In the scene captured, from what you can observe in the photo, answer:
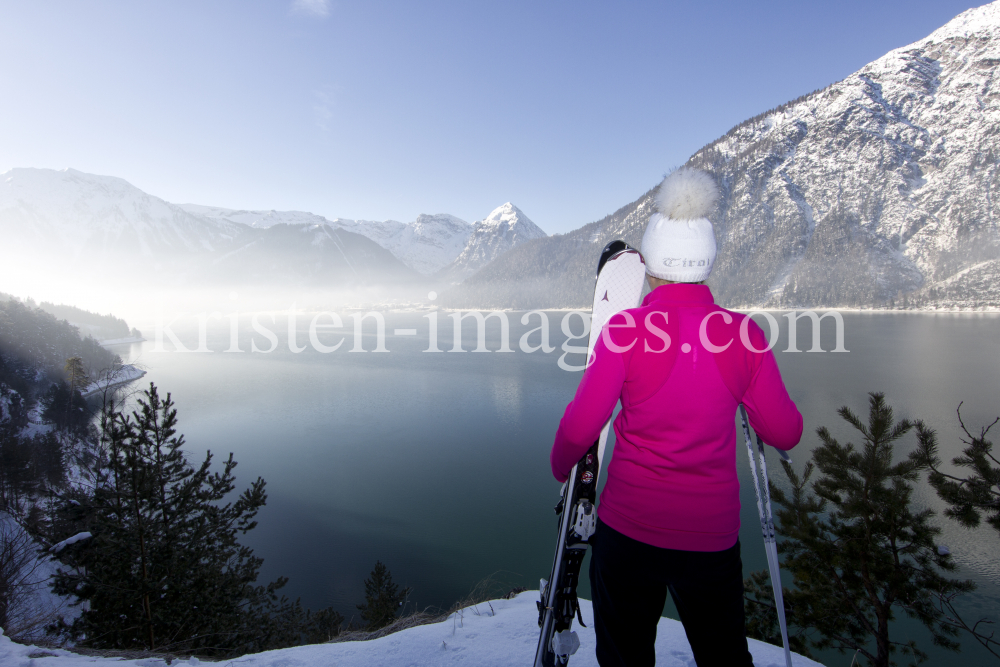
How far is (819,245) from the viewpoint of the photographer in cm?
10850

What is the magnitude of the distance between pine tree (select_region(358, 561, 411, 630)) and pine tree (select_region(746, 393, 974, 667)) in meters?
7.55

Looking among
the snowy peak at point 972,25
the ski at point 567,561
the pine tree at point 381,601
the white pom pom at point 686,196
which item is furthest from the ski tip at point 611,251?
the snowy peak at point 972,25

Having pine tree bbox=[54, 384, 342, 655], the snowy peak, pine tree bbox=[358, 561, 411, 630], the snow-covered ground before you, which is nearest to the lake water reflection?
pine tree bbox=[358, 561, 411, 630]

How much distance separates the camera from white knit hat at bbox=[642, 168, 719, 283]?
143 centimetres

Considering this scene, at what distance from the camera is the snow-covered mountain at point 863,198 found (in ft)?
311

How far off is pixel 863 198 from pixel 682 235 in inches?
5989

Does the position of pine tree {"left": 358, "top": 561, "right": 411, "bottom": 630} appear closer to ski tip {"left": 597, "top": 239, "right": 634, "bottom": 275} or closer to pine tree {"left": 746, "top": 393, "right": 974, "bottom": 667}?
pine tree {"left": 746, "top": 393, "right": 974, "bottom": 667}

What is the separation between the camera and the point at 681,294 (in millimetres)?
1360

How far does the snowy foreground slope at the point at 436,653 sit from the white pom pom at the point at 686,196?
2645 millimetres

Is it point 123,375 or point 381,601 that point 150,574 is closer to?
point 381,601

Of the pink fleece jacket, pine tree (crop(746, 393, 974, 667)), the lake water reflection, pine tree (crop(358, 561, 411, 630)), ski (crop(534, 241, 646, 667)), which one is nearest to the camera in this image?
the pink fleece jacket

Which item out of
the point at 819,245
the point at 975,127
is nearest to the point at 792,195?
the point at 819,245

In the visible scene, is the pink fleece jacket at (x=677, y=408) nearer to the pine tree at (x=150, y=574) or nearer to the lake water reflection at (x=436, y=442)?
the pine tree at (x=150, y=574)

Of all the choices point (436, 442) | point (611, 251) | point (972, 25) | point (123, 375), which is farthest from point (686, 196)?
point (972, 25)
